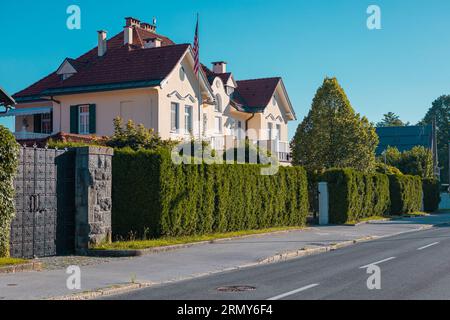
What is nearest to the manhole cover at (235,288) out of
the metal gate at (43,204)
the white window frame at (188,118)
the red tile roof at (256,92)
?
the metal gate at (43,204)

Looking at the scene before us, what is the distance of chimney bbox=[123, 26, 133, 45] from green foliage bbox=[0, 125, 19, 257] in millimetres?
26061

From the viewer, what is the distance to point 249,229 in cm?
2473

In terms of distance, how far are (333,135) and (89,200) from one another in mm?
26612

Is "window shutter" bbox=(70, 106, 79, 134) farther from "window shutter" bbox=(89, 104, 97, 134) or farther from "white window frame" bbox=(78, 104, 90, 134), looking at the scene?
"window shutter" bbox=(89, 104, 97, 134)

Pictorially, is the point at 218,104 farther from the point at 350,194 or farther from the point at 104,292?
the point at 104,292

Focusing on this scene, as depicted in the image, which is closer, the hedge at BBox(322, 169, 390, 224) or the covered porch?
the hedge at BBox(322, 169, 390, 224)

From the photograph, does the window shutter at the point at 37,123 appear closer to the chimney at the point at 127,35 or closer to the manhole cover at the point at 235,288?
the chimney at the point at 127,35

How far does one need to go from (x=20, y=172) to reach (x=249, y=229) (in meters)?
11.5

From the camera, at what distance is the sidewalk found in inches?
448

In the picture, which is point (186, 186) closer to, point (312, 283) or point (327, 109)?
point (312, 283)

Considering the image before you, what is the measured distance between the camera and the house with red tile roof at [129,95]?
3378 cm

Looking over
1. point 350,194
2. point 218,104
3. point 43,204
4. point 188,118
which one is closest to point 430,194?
point 218,104

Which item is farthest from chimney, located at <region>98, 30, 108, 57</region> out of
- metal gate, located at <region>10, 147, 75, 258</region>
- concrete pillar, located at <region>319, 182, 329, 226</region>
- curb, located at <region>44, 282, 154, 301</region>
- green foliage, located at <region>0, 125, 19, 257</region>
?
curb, located at <region>44, 282, 154, 301</region>
